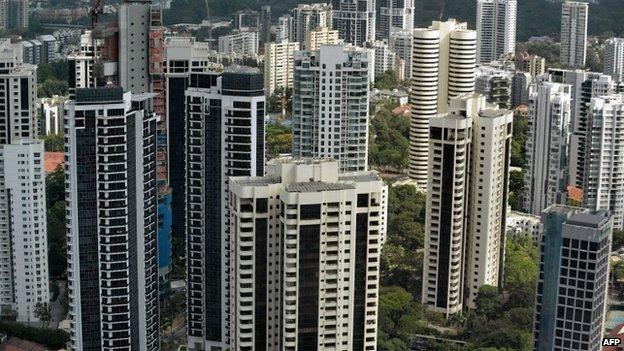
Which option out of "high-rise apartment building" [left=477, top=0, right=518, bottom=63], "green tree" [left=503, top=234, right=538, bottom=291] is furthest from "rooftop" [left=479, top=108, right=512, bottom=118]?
"high-rise apartment building" [left=477, top=0, right=518, bottom=63]

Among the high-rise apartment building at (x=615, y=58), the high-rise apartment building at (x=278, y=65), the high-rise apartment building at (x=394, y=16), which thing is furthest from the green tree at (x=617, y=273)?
the high-rise apartment building at (x=394, y=16)

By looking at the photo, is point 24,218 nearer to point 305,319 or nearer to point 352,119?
point 352,119

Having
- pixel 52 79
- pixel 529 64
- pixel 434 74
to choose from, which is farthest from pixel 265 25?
pixel 434 74

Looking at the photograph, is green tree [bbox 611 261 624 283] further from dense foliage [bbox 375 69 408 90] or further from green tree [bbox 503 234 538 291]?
dense foliage [bbox 375 69 408 90]

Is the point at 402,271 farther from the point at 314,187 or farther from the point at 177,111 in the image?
the point at 314,187

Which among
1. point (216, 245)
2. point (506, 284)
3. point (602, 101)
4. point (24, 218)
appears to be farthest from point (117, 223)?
point (602, 101)

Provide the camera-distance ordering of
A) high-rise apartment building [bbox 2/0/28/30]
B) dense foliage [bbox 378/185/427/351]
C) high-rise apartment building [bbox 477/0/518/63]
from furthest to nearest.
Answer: high-rise apartment building [bbox 477/0/518/63]
high-rise apartment building [bbox 2/0/28/30]
dense foliage [bbox 378/185/427/351]

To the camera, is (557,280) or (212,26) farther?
(212,26)
